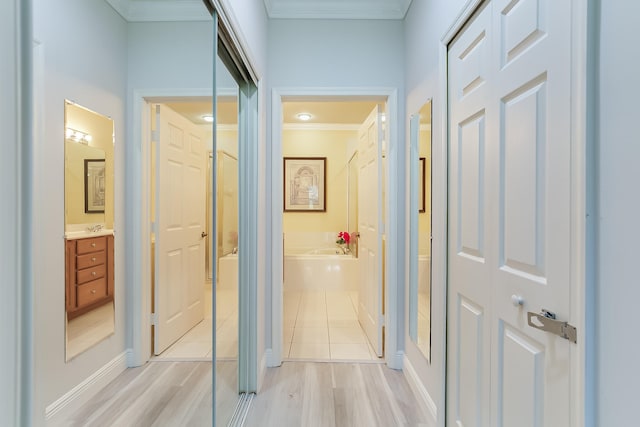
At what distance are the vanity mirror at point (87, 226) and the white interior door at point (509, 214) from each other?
3.79ft

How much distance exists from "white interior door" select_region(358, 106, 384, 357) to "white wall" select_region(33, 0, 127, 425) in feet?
7.06

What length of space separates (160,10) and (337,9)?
185 cm

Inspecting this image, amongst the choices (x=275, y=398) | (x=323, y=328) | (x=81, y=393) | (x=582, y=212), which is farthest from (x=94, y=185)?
(x=323, y=328)

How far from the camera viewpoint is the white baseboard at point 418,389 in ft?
6.00

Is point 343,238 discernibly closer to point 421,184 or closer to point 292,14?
point 421,184

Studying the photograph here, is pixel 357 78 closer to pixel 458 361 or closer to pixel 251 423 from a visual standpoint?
pixel 458 361

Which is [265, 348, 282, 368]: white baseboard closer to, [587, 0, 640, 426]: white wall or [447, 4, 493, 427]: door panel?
[447, 4, 493, 427]: door panel

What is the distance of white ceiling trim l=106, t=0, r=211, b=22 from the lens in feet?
2.51

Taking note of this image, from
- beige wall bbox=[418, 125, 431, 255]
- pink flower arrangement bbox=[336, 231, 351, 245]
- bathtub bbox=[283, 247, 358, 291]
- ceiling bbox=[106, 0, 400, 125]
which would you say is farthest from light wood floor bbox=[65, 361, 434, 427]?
pink flower arrangement bbox=[336, 231, 351, 245]

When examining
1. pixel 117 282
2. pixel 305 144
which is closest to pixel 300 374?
pixel 117 282

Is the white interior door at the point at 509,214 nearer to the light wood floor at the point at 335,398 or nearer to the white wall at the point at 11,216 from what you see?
the light wood floor at the point at 335,398

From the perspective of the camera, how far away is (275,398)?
209cm

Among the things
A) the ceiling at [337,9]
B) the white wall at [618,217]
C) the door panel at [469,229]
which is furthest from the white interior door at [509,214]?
the ceiling at [337,9]

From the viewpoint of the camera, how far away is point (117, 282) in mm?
773
